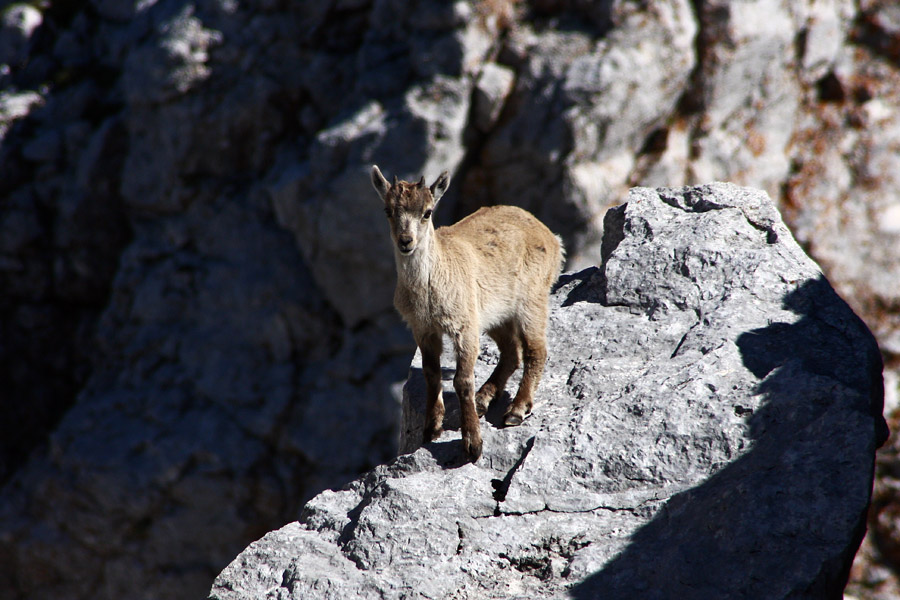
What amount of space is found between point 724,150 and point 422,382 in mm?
13800

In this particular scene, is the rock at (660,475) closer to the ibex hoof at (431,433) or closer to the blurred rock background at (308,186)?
the ibex hoof at (431,433)

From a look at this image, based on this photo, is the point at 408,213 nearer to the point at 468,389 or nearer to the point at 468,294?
the point at 468,294

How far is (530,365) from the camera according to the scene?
21.7ft

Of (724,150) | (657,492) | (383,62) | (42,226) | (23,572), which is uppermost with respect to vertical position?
(657,492)

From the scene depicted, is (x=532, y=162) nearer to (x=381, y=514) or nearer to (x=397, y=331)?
(x=397, y=331)

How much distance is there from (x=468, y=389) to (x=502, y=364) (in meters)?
0.92

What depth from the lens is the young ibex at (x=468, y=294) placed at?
21.0ft

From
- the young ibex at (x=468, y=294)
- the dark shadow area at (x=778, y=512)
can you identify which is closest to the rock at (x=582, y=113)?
the young ibex at (x=468, y=294)

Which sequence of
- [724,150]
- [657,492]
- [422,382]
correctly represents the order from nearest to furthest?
1. [657,492]
2. [422,382]
3. [724,150]

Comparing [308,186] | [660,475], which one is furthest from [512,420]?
[308,186]

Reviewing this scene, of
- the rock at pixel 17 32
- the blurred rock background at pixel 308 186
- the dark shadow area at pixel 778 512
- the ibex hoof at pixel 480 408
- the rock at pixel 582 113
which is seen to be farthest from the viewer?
the rock at pixel 17 32

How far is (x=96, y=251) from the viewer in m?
20.8

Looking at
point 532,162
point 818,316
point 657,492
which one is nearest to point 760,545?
point 657,492

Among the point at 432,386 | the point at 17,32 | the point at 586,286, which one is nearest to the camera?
the point at 432,386
